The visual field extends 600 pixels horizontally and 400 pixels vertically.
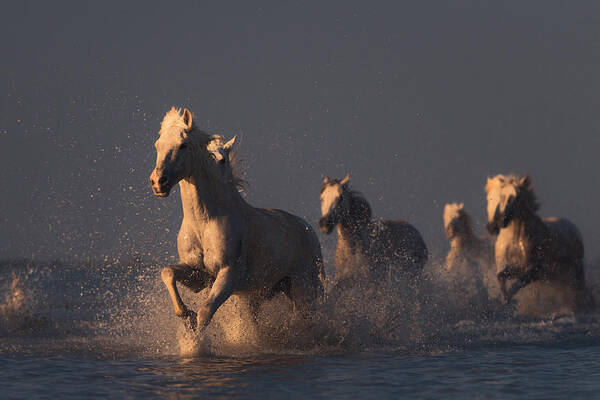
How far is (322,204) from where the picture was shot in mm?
10164

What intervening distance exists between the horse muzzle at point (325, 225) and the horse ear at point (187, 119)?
3518 mm

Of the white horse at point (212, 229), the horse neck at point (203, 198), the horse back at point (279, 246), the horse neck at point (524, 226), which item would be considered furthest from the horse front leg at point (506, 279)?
the horse neck at point (203, 198)

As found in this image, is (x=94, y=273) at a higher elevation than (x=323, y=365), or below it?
higher

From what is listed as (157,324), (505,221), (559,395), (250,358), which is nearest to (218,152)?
(250,358)

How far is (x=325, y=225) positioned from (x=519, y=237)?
11.1ft

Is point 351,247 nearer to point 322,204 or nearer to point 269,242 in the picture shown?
point 322,204

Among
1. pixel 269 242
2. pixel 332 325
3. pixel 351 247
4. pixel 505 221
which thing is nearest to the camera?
pixel 269 242

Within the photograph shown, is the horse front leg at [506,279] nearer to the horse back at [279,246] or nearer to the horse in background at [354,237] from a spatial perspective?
the horse in background at [354,237]

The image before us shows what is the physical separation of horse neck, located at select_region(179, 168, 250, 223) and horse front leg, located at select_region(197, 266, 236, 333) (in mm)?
499

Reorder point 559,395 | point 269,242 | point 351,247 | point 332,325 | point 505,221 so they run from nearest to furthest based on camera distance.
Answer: point 559,395 → point 269,242 → point 332,325 → point 351,247 → point 505,221

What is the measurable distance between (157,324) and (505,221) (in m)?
5.40

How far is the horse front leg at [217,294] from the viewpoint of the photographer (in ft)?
21.4

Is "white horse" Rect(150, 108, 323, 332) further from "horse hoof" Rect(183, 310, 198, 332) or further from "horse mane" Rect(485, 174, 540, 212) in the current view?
"horse mane" Rect(485, 174, 540, 212)

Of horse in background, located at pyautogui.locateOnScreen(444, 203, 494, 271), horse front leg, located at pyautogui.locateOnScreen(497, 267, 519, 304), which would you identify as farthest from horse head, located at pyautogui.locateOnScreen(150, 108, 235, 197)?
horse in background, located at pyautogui.locateOnScreen(444, 203, 494, 271)
